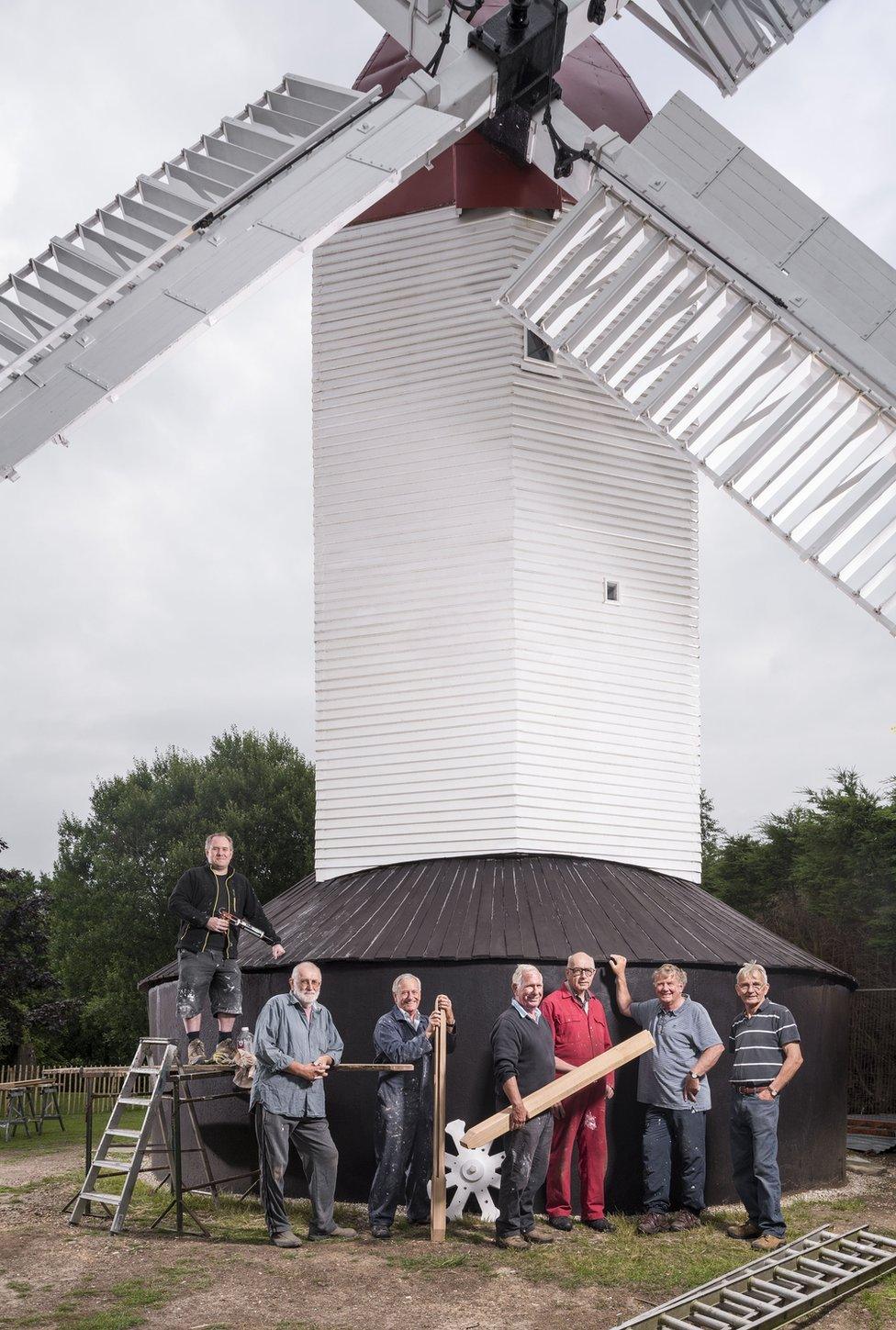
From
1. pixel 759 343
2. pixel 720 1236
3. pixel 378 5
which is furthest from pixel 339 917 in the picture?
pixel 378 5

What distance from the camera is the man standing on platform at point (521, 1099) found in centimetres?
784

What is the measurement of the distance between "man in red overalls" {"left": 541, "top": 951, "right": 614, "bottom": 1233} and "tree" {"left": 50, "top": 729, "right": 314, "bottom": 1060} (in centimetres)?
2326

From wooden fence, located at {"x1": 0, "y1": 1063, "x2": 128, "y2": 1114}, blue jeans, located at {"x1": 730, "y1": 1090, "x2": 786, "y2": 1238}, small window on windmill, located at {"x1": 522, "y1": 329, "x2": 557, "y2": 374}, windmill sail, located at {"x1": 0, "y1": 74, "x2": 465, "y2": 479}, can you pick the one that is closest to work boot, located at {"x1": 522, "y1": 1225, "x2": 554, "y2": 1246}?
blue jeans, located at {"x1": 730, "y1": 1090, "x2": 786, "y2": 1238}

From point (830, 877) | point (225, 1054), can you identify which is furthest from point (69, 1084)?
point (225, 1054)

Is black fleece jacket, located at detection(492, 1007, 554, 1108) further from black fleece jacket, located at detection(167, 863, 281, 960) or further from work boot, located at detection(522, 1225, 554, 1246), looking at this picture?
black fleece jacket, located at detection(167, 863, 281, 960)

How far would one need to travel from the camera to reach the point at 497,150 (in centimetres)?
1162

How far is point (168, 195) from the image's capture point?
9258 mm

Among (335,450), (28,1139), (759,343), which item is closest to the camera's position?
(759,343)

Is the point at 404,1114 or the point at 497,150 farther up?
the point at 497,150

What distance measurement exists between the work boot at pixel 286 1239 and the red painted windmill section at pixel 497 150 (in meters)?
8.68

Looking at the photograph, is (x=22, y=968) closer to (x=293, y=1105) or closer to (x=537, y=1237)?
(x=293, y=1105)

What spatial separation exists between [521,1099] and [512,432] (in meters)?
5.96

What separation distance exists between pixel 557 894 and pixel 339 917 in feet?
5.77

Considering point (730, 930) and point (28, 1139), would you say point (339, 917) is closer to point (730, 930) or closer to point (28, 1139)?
point (730, 930)
